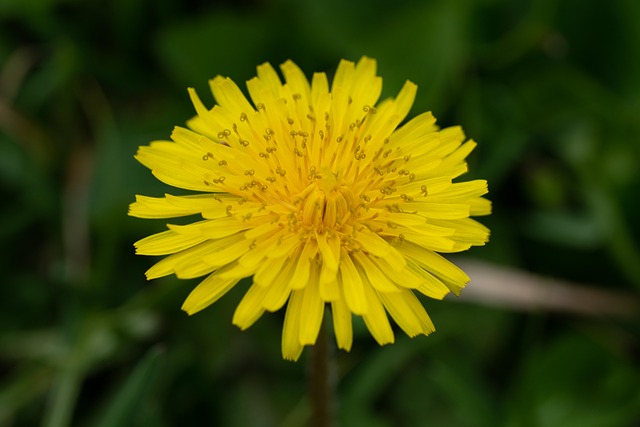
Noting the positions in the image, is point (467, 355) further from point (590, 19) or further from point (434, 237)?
point (590, 19)

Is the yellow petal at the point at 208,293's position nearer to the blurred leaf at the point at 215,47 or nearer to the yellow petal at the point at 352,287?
the yellow petal at the point at 352,287

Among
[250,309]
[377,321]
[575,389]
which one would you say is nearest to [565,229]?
[575,389]

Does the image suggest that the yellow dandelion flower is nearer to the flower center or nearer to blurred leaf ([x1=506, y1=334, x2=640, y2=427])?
the flower center

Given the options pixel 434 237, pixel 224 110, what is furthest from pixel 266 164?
pixel 434 237

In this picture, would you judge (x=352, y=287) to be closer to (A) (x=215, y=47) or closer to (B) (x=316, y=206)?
(B) (x=316, y=206)

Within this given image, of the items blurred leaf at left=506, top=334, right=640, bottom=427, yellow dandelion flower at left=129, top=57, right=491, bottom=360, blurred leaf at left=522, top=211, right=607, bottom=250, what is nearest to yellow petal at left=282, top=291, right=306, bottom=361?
yellow dandelion flower at left=129, top=57, right=491, bottom=360

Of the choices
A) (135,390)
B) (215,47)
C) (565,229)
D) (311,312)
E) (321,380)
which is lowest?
(565,229)
